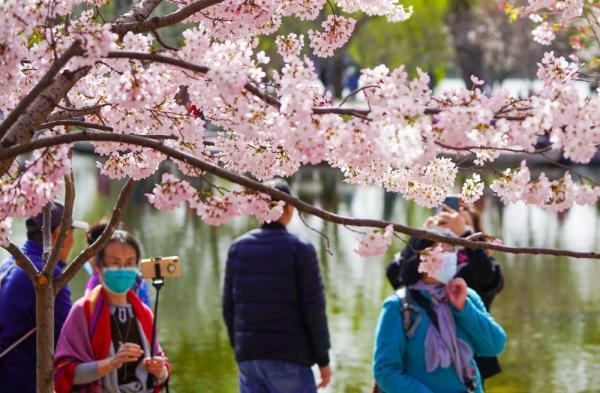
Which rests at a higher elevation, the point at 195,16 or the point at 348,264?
the point at 195,16

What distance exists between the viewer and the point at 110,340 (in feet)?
17.6

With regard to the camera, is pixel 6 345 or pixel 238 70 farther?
pixel 6 345

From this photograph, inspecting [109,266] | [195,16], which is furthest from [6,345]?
[195,16]

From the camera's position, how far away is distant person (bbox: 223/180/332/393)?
6.43m

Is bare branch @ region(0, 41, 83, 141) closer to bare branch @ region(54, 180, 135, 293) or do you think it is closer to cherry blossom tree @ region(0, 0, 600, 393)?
cherry blossom tree @ region(0, 0, 600, 393)

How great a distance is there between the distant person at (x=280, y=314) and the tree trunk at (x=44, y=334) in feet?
7.75

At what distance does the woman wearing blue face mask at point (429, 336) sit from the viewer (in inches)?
214

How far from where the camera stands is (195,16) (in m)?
4.50

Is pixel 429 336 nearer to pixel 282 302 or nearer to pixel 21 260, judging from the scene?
pixel 282 302

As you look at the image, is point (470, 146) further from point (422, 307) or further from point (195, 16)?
point (422, 307)

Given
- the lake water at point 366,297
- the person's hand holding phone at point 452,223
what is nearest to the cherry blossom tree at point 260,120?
the person's hand holding phone at point 452,223

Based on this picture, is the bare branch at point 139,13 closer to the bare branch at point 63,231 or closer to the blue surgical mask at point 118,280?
the bare branch at point 63,231

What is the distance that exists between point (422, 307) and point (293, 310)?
1.13 metres

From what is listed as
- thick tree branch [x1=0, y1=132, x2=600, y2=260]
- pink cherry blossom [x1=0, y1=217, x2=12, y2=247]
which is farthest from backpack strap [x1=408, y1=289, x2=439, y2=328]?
pink cherry blossom [x1=0, y1=217, x2=12, y2=247]
